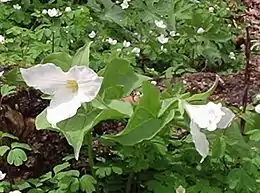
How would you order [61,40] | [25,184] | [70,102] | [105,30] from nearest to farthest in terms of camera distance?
[70,102]
[25,184]
[61,40]
[105,30]

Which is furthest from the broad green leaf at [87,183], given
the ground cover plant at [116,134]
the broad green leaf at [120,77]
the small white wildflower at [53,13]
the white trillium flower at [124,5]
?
the white trillium flower at [124,5]

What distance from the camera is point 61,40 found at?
157 inches

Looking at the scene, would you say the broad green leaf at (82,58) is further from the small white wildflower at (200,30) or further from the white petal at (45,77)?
the small white wildflower at (200,30)

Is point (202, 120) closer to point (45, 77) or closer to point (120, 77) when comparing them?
point (120, 77)

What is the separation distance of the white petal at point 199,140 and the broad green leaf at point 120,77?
30 centimetres

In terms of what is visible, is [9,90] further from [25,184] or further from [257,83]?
[257,83]

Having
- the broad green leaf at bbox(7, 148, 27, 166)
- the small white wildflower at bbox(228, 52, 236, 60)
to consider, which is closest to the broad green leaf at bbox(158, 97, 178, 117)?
the broad green leaf at bbox(7, 148, 27, 166)

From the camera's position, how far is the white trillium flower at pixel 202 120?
→ 2.22 meters

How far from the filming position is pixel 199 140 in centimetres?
225

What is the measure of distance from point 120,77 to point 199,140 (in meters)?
0.37

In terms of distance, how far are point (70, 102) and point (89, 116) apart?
0.09m

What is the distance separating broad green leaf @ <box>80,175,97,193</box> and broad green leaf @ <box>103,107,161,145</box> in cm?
16

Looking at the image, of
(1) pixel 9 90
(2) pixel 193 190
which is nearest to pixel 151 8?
(1) pixel 9 90

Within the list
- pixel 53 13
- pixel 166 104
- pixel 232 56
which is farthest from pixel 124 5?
pixel 166 104
